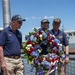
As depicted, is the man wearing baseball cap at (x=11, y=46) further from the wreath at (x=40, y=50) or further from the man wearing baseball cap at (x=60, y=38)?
the man wearing baseball cap at (x=60, y=38)

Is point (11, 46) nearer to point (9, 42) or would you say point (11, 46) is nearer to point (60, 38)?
point (9, 42)

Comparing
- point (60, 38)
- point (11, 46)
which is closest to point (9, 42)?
point (11, 46)

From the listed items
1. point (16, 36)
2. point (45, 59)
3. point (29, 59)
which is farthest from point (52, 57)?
point (16, 36)

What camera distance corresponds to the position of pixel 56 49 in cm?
493

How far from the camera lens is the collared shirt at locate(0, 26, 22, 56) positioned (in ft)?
15.2

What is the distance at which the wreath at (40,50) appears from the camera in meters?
4.88

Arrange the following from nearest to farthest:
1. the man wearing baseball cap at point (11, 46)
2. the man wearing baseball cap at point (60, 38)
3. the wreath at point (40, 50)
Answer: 1. the man wearing baseball cap at point (11, 46)
2. the wreath at point (40, 50)
3. the man wearing baseball cap at point (60, 38)

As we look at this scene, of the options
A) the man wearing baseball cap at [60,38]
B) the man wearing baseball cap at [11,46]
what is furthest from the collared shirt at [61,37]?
the man wearing baseball cap at [11,46]

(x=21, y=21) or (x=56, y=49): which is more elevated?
(x=21, y=21)

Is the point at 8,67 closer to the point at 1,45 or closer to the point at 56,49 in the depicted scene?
the point at 1,45

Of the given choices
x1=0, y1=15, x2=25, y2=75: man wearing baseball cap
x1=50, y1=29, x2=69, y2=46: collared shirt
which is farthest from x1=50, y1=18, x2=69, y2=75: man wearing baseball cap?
x1=0, y1=15, x2=25, y2=75: man wearing baseball cap

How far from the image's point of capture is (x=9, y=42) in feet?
15.3

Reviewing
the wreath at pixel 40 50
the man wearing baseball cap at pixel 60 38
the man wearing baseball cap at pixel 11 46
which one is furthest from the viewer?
the man wearing baseball cap at pixel 60 38

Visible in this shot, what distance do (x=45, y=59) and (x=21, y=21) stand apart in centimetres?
84
